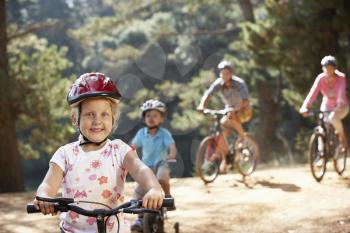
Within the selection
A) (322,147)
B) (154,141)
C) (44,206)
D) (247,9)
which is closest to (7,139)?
(322,147)

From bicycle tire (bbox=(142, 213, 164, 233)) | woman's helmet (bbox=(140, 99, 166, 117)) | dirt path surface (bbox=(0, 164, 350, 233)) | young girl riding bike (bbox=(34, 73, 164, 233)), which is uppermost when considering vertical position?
woman's helmet (bbox=(140, 99, 166, 117))

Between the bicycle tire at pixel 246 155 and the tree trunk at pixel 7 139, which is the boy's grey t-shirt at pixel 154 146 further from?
the tree trunk at pixel 7 139

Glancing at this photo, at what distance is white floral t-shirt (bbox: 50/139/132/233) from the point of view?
2.89 m

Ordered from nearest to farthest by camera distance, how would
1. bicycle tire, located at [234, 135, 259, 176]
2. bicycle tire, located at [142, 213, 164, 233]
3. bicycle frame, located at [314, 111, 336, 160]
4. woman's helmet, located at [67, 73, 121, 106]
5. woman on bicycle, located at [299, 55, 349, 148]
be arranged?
1. woman's helmet, located at [67, 73, 121, 106]
2. bicycle tire, located at [142, 213, 164, 233]
3. woman on bicycle, located at [299, 55, 349, 148]
4. bicycle frame, located at [314, 111, 336, 160]
5. bicycle tire, located at [234, 135, 259, 176]

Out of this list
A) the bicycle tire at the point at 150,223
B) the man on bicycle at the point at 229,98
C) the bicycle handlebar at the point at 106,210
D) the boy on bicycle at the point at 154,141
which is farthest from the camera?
the man on bicycle at the point at 229,98

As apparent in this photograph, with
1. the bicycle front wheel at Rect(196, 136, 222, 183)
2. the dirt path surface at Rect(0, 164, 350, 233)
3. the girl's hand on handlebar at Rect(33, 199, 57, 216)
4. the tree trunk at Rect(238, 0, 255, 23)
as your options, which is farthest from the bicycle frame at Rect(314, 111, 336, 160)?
the tree trunk at Rect(238, 0, 255, 23)

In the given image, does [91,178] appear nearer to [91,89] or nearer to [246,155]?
[91,89]

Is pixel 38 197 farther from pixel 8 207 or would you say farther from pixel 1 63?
pixel 1 63

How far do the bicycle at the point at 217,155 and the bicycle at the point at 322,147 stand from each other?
135cm

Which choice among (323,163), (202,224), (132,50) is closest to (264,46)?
(132,50)

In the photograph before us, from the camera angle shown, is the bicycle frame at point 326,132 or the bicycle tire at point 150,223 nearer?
the bicycle tire at point 150,223

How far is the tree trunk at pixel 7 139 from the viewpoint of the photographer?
12.0 metres

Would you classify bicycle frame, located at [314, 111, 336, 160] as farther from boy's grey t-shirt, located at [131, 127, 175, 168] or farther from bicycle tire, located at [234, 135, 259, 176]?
boy's grey t-shirt, located at [131, 127, 175, 168]

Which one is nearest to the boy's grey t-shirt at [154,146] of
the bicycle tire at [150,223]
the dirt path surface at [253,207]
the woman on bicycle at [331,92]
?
the bicycle tire at [150,223]
